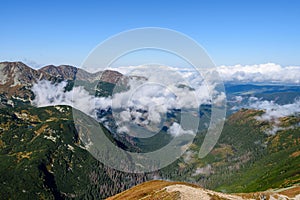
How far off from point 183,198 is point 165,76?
35572mm

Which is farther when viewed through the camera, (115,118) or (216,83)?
(115,118)

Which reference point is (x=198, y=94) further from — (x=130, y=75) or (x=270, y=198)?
(x=270, y=198)

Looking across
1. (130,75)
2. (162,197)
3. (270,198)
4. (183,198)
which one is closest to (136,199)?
(162,197)

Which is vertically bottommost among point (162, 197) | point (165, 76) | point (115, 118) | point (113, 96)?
point (162, 197)

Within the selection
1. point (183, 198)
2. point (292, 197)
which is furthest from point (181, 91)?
point (292, 197)

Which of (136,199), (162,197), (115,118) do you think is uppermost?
(115,118)

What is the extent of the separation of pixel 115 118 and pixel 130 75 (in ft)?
17.2

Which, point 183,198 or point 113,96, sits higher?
point 113,96

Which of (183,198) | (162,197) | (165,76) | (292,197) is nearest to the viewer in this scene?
(165,76)

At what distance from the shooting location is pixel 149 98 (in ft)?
106

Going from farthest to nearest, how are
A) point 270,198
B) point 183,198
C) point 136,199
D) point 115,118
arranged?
point 270,198 < point 136,199 < point 183,198 < point 115,118

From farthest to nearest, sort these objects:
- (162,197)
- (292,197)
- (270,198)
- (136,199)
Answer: (292,197)
(270,198)
(136,199)
(162,197)

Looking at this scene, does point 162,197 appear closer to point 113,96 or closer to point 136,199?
point 136,199

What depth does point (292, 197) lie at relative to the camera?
321ft
